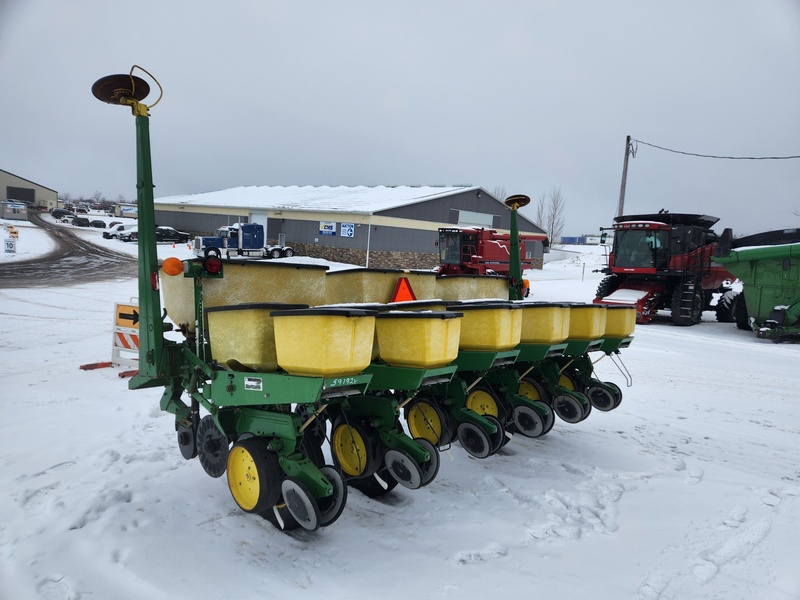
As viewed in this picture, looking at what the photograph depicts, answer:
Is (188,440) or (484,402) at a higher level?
(484,402)

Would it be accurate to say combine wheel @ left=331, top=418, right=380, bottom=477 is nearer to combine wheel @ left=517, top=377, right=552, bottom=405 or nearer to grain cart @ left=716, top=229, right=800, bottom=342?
combine wheel @ left=517, top=377, right=552, bottom=405

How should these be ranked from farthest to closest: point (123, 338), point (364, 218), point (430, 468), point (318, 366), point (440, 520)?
point (364, 218), point (123, 338), point (440, 520), point (430, 468), point (318, 366)

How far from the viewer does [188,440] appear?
12.5 ft

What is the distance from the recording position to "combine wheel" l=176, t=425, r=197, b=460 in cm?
377

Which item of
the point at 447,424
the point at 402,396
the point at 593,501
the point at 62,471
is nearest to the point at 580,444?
the point at 593,501

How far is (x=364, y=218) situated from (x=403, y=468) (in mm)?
23428

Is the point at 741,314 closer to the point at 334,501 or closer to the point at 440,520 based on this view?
the point at 440,520

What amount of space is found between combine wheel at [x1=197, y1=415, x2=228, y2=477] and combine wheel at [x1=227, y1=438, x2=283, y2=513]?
0.32 meters

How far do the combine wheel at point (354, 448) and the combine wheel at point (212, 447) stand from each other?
0.76 m

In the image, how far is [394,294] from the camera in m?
4.21

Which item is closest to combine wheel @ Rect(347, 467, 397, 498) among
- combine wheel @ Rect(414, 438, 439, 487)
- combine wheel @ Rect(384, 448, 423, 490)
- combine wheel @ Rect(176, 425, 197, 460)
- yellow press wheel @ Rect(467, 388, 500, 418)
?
combine wheel @ Rect(384, 448, 423, 490)

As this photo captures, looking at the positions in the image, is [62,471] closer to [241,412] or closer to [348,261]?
[241,412]

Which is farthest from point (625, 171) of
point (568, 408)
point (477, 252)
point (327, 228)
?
point (568, 408)

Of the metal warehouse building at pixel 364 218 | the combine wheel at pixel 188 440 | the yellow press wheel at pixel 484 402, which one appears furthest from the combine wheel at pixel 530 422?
the metal warehouse building at pixel 364 218
